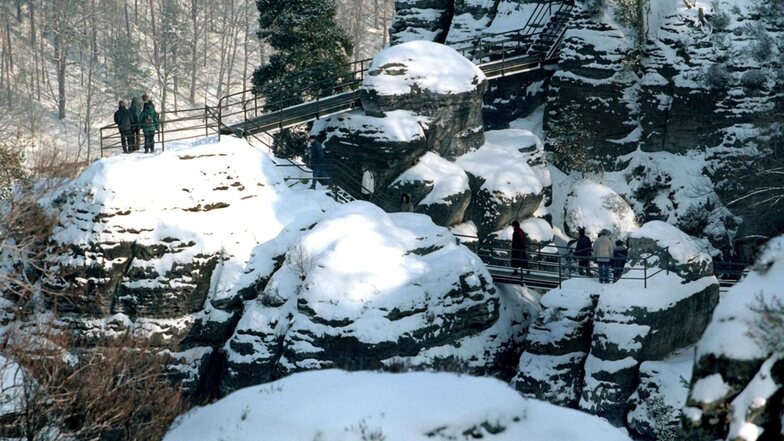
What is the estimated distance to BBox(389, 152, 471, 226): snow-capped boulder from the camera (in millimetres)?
32656

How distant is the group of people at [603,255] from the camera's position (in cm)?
2813

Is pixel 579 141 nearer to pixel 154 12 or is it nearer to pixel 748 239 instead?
pixel 748 239

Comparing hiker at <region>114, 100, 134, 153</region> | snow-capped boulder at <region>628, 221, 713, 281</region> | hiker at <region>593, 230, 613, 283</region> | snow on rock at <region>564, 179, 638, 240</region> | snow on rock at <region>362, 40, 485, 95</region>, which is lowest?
snow on rock at <region>564, 179, 638, 240</region>

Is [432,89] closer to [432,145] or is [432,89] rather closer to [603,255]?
[432,145]

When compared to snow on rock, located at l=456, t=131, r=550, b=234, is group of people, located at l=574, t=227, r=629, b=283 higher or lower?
higher

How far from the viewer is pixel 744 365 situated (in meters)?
12.5

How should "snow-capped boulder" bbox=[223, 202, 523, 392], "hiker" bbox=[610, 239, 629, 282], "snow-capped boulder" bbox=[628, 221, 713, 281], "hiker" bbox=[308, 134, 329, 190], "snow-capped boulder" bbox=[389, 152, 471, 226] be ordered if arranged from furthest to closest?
"snow-capped boulder" bbox=[389, 152, 471, 226] → "hiker" bbox=[308, 134, 329, 190] → "hiker" bbox=[610, 239, 629, 282] → "snow-capped boulder" bbox=[628, 221, 713, 281] → "snow-capped boulder" bbox=[223, 202, 523, 392]

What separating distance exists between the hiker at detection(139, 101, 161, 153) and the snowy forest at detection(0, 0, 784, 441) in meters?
0.06

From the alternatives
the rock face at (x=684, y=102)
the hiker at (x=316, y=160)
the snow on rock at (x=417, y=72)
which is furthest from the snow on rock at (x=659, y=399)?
the snow on rock at (x=417, y=72)

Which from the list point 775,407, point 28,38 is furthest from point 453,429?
point 28,38

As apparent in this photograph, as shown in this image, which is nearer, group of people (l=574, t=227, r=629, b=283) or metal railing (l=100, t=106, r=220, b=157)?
group of people (l=574, t=227, r=629, b=283)

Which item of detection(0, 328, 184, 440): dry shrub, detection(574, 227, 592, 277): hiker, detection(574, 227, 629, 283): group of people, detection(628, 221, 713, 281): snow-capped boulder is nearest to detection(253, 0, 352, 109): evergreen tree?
detection(574, 227, 592, 277): hiker

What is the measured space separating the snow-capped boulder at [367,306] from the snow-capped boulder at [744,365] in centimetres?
1291

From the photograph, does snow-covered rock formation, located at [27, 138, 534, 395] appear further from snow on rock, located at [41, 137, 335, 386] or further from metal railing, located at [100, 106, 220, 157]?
metal railing, located at [100, 106, 220, 157]
